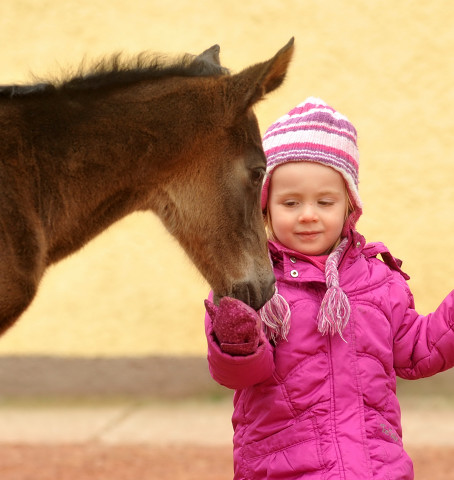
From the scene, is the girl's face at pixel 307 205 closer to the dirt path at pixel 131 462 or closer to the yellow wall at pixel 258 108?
the dirt path at pixel 131 462

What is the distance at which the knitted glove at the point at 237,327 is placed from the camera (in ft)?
8.83

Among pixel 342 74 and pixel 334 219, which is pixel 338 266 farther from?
pixel 342 74

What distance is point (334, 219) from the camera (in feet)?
9.98

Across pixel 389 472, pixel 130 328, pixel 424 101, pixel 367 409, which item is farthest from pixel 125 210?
pixel 424 101

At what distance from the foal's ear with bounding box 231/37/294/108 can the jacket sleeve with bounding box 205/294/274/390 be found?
31.5 inches

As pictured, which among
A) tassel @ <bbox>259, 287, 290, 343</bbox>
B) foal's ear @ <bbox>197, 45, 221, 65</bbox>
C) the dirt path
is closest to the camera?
tassel @ <bbox>259, 287, 290, 343</bbox>

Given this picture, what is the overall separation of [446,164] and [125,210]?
5241mm

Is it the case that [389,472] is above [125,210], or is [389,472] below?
below

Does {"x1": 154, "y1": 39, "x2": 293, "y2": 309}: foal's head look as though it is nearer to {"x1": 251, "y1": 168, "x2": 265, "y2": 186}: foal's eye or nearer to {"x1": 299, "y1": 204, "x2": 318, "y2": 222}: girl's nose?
{"x1": 251, "y1": 168, "x2": 265, "y2": 186}: foal's eye

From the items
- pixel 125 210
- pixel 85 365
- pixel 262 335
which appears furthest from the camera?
pixel 85 365

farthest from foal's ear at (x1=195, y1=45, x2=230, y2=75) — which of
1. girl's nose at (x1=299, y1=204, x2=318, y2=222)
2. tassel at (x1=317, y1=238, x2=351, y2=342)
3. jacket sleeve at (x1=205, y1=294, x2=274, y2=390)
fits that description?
jacket sleeve at (x1=205, y1=294, x2=274, y2=390)

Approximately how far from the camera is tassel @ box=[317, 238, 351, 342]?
2.85 metres

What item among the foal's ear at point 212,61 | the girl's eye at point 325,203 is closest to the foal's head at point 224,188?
the foal's ear at point 212,61

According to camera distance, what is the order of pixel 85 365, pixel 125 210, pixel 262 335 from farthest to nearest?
1. pixel 85 365
2. pixel 125 210
3. pixel 262 335
